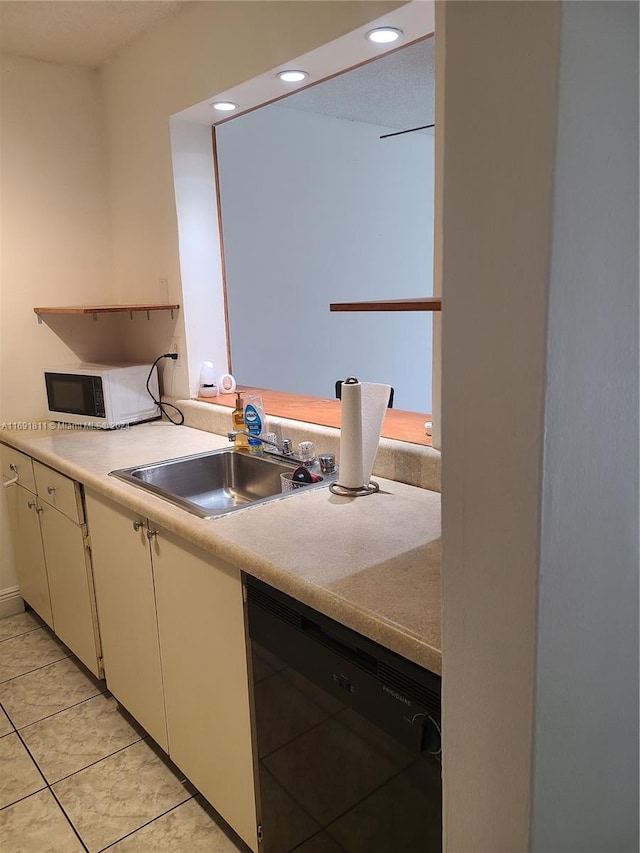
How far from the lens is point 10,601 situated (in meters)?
3.02

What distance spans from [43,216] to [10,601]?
69.9 inches

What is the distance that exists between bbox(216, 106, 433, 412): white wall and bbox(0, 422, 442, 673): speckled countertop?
6.87 feet

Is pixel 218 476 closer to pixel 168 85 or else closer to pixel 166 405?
pixel 166 405

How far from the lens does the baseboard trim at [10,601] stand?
300 centimetres

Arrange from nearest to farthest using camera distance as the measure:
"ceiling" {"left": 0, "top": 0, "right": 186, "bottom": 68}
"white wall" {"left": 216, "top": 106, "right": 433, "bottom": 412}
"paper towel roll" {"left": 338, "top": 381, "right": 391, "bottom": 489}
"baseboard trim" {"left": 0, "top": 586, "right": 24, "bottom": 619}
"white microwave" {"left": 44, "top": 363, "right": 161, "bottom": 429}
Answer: "paper towel roll" {"left": 338, "top": 381, "right": 391, "bottom": 489}, "ceiling" {"left": 0, "top": 0, "right": 186, "bottom": 68}, "white microwave" {"left": 44, "top": 363, "right": 161, "bottom": 429}, "baseboard trim" {"left": 0, "top": 586, "right": 24, "bottom": 619}, "white wall" {"left": 216, "top": 106, "right": 433, "bottom": 412}

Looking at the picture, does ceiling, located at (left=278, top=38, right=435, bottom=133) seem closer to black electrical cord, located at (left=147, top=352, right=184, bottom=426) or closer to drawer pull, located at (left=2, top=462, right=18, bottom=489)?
black electrical cord, located at (left=147, top=352, right=184, bottom=426)

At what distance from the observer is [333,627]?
1240 millimetres

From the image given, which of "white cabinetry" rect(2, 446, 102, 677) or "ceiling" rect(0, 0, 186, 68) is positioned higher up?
"ceiling" rect(0, 0, 186, 68)

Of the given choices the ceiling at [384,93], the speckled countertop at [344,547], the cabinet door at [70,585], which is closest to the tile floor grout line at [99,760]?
the cabinet door at [70,585]

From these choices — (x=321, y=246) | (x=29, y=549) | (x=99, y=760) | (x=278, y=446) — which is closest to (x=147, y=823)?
(x=99, y=760)

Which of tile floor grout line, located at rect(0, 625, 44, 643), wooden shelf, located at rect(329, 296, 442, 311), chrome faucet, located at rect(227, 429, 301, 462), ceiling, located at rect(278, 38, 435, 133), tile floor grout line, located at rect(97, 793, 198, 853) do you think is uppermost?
ceiling, located at rect(278, 38, 435, 133)

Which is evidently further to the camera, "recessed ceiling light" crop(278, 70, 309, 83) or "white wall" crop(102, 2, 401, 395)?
"recessed ceiling light" crop(278, 70, 309, 83)

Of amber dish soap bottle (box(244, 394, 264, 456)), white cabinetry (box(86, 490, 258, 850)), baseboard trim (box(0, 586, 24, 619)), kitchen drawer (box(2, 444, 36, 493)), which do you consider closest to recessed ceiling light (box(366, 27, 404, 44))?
amber dish soap bottle (box(244, 394, 264, 456))

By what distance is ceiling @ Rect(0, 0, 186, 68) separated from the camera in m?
2.28
